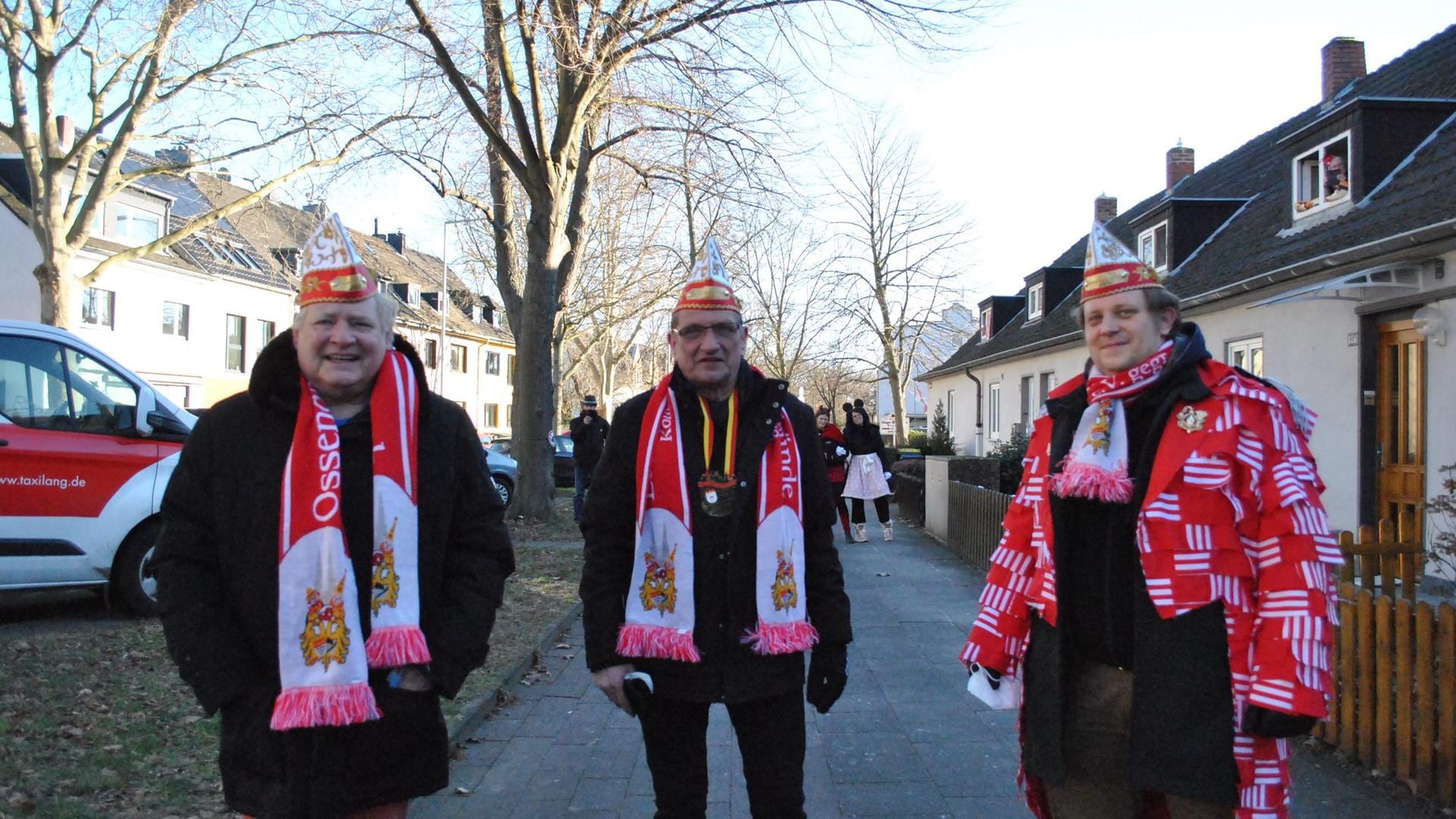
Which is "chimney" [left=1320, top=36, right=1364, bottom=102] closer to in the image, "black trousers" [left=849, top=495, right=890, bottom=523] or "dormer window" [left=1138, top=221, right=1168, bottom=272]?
"dormer window" [left=1138, top=221, right=1168, bottom=272]

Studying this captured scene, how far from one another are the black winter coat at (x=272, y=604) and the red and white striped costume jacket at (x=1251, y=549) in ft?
5.24

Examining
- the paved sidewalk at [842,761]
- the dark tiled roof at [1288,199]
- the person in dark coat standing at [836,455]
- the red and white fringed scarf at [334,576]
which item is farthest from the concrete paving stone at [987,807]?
the person in dark coat standing at [836,455]

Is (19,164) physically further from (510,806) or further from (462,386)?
(510,806)

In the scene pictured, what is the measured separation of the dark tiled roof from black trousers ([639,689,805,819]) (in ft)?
25.8

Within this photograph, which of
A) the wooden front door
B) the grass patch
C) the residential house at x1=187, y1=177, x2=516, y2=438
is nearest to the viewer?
the grass patch

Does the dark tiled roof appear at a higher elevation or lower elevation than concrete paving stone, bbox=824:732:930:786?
higher

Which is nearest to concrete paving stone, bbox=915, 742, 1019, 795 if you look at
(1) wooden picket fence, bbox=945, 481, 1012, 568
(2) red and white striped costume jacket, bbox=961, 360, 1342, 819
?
(2) red and white striped costume jacket, bbox=961, 360, 1342, 819

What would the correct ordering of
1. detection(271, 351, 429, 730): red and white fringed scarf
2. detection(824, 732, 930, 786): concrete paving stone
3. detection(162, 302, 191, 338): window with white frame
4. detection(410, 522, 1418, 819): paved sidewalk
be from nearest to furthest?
detection(271, 351, 429, 730): red and white fringed scarf, detection(410, 522, 1418, 819): paved sidewalk, detection(824, 732, 930, 786): concrete paving stone, detection(162, 302, 191, 338): window with white frame

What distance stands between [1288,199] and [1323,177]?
8.01 ft

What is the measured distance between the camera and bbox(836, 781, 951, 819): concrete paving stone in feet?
14.2

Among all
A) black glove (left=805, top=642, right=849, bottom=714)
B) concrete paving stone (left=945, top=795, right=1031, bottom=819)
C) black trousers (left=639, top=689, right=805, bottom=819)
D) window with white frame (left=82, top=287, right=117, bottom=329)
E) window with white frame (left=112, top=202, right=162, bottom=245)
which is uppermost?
window with white frame (left=112, top=202, right=162, bottom=245)

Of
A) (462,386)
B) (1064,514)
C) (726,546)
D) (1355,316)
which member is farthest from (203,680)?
(462,386)

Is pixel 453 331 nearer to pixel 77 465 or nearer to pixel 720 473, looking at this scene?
pixel 77 465

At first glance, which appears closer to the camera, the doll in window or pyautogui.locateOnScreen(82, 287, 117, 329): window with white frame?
the doll in window
